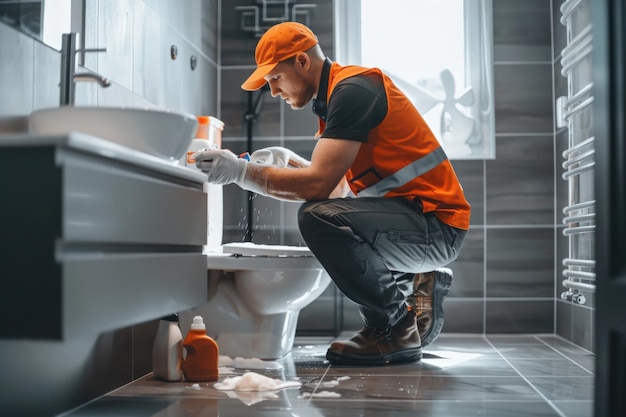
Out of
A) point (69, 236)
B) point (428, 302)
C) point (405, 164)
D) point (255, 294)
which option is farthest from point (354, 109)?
point (69, 236)

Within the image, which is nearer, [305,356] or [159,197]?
[159,197]

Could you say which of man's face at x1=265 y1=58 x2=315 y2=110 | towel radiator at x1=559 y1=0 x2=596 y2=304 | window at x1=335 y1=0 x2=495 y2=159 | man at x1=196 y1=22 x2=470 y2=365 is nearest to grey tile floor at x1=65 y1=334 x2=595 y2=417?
man at x1=196 y1=22 x2=470 y2=365

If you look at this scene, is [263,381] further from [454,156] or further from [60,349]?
[454,156]

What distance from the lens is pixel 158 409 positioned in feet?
6.18

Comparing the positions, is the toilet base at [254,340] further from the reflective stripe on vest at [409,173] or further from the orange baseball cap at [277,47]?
the orange baseball cap at [277,47]

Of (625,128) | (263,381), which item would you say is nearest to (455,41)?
(263,381)

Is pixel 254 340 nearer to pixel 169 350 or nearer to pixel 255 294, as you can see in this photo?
pixel 255 294

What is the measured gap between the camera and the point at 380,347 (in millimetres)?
2580

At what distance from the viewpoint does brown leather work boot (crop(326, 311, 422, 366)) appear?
2568 mm

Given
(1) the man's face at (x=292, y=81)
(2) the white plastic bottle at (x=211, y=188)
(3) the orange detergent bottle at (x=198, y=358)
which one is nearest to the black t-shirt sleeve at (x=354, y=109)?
(1) the man's face at (x=292, y=81)

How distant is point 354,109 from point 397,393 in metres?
0.90

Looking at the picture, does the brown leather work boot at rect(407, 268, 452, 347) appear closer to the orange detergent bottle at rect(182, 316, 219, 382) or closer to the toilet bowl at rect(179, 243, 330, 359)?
the toilet bowl at rect(179, 243, 330, 359)

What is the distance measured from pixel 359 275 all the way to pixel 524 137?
1.65 meters

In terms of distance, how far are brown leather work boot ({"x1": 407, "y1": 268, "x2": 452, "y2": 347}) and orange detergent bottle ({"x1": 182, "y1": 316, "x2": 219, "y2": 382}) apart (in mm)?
834
